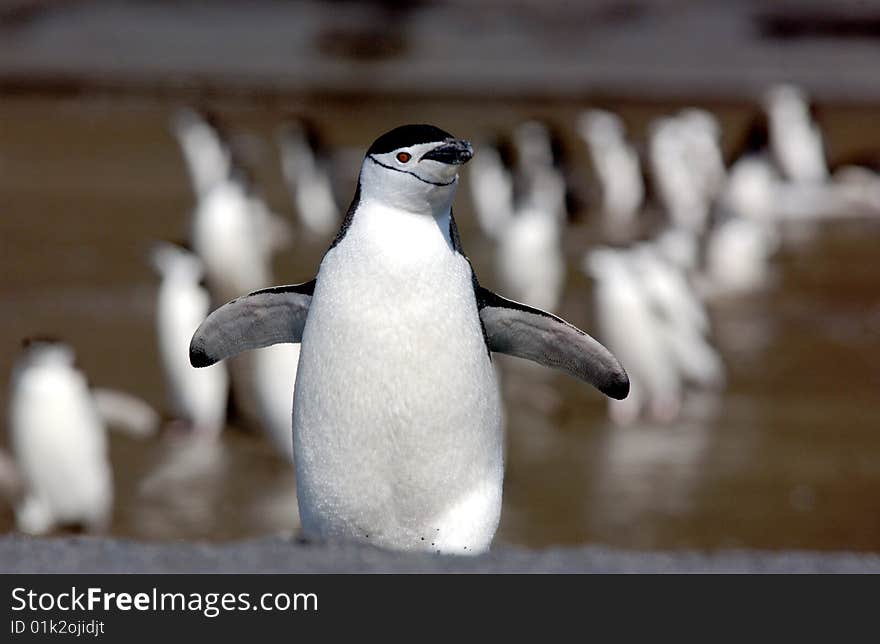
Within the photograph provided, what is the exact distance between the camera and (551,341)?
14.3ft

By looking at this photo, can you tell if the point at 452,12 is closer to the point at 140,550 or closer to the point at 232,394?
the point at 232,394

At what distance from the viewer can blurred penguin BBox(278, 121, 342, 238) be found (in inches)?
704

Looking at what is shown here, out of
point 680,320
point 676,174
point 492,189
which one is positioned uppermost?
point 680,320

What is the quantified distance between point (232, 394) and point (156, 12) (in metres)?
32.4

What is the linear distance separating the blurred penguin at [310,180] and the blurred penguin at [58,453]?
9.25 meters

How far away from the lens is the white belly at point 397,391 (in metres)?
4.06

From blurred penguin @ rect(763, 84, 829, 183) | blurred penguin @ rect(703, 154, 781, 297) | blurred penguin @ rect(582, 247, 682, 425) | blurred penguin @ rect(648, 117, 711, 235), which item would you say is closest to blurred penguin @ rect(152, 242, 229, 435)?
blurred penguin @ rect(582, 247, 682, 425)

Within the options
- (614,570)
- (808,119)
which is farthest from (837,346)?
(808,119)

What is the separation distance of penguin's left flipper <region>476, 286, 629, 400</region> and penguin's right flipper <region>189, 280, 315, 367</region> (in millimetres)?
466

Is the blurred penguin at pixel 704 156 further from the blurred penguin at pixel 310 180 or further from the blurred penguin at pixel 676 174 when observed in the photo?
the blurred penguin at pixel 310 180

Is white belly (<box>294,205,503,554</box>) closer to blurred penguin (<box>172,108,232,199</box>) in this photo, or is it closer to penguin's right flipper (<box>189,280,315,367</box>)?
penguin's right flipper (<box>189,280,315,367</box>)

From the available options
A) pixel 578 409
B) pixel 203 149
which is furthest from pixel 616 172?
pixel 578 409

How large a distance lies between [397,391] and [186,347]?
5843 mm

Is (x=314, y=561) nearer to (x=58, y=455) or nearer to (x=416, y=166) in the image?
(x=416, y=166)
